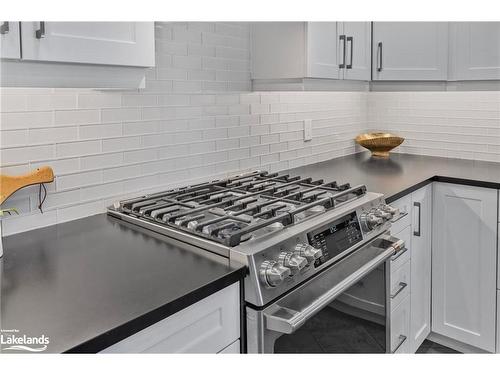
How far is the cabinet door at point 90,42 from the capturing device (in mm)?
1077

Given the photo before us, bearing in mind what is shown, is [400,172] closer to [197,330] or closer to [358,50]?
[358,50]

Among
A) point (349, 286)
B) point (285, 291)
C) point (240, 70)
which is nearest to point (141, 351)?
point (285, 291)

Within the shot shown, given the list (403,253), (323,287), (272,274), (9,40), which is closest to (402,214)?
(403,253)

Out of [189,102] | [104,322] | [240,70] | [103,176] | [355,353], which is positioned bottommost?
[355,353]

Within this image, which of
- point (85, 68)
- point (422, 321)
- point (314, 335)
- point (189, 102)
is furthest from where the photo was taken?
point (422, 321)

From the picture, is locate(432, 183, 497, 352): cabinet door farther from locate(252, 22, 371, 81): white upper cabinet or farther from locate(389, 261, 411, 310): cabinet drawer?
locate(252, 22, 371, 81): white upper cabinet

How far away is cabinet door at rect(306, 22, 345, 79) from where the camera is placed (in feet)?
6.77

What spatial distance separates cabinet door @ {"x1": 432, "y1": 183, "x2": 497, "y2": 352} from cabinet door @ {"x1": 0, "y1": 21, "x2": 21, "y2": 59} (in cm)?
195

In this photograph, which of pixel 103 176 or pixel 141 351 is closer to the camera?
pixel 141 351

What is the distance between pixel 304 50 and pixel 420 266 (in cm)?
116

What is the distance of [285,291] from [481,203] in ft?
4.42

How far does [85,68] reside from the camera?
1201mm

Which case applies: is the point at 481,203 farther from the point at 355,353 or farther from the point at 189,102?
the point at 189,102

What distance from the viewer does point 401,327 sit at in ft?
6.79
